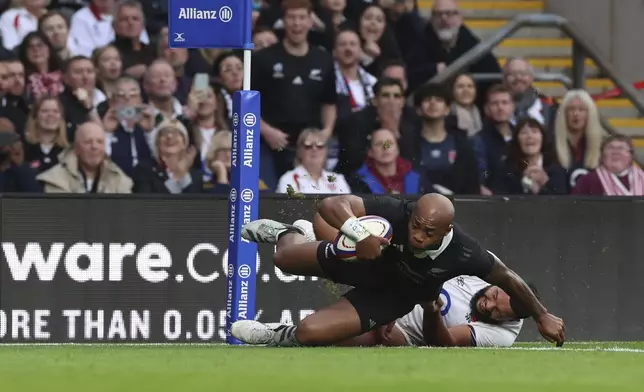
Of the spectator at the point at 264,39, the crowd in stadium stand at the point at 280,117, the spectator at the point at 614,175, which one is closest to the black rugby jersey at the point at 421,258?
the crowd in stadium stand at the point at 280,117

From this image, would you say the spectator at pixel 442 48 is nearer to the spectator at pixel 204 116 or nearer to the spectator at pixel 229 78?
the spectator at pixel 229 78

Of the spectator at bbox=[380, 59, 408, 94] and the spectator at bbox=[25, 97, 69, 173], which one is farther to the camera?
the spectator at bbox=[380, 59, 408, 94]

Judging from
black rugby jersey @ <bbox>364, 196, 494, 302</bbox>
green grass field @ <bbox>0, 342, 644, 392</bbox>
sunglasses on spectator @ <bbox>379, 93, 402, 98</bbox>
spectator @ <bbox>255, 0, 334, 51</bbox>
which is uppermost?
spectator @ <bbox>255, 0, 334, 51</bbox>

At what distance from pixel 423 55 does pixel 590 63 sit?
377 centimetres

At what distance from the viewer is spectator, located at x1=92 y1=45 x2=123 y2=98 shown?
52.2ft

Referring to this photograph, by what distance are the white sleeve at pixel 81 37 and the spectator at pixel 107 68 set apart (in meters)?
0.40

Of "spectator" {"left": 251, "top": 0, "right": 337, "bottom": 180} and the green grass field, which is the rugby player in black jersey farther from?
"spectator" {"left": 251, "top": 0, "right": 337, "bottom": 180}

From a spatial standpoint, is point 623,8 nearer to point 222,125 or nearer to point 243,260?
point 222,125

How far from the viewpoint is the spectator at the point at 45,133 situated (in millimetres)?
14992

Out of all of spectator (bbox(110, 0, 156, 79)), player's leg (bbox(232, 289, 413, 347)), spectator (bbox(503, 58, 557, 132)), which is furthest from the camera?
spectator (bbox(503, 58, 557, 132))

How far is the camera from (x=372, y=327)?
37.2 ft

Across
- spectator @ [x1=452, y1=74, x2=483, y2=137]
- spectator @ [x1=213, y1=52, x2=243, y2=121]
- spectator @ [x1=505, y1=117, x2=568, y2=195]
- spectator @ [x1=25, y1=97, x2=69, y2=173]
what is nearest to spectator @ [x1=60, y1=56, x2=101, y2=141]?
spectator @ [x1=25, y1=97, x2=69, y2=173]

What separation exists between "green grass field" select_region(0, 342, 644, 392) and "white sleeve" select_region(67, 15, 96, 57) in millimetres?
5864

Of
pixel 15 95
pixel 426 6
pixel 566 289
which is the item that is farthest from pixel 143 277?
pixel 426 6
